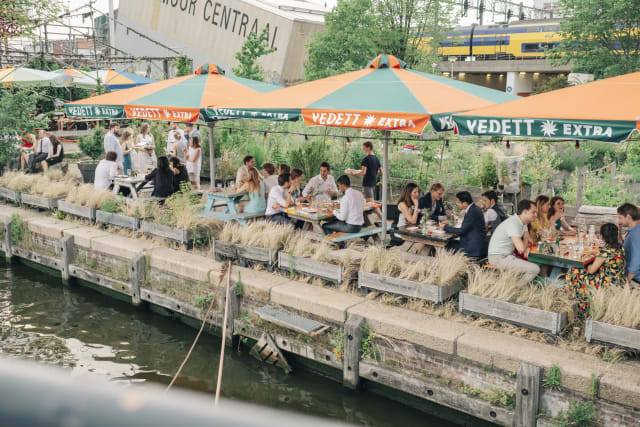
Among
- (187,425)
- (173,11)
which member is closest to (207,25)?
(173,11)

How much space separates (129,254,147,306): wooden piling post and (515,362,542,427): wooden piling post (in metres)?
6.31

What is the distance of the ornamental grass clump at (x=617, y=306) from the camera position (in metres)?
5.89

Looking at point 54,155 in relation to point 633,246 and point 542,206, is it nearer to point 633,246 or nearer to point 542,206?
point 542,206

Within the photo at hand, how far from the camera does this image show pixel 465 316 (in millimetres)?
6992

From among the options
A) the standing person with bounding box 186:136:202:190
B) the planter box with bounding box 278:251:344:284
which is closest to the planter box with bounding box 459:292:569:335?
the planter box with bounding box 278:251:344:284

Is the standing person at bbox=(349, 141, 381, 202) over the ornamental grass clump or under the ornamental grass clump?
over

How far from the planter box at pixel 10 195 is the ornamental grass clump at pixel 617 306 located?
39.9ft

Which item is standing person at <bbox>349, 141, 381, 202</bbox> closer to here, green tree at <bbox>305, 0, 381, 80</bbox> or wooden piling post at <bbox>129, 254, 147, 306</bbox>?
wooden piling post at <bbox>129, 254, 147, 306</bbox>

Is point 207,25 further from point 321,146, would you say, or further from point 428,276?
point 428,276

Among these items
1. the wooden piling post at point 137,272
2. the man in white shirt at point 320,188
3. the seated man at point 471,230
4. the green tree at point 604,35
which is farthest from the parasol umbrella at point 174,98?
the green tree at point 604,35

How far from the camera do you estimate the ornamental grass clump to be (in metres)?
5.89

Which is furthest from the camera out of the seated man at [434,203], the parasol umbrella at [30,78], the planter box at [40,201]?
the parasol umbrella at [30,78]

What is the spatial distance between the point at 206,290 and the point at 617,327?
5.57 meters

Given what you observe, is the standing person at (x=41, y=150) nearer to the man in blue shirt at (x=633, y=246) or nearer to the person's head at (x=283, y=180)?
the person's head at (x=283, y=180)
